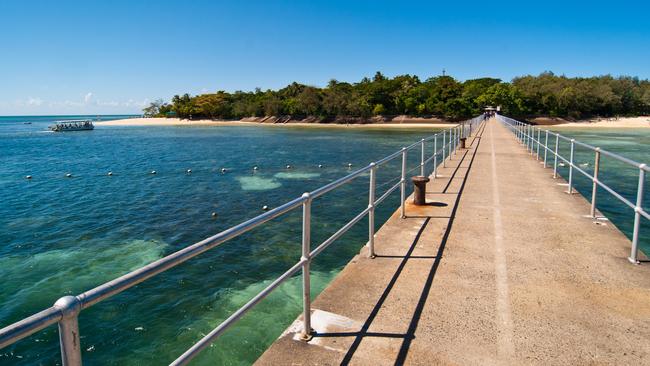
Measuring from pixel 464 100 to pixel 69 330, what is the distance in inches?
3935

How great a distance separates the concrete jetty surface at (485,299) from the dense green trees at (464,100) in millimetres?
92301

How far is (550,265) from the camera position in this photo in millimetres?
5645

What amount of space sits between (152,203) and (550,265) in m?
17.7

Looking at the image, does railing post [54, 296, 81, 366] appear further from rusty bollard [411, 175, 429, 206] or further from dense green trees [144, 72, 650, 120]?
dense green trees [144, 72, 650, 120]

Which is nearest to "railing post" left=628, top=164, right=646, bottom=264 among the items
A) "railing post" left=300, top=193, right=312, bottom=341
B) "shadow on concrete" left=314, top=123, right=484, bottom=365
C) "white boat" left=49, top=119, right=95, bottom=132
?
"shadow on concrete" left=314, top=123, right=484, bottom=365

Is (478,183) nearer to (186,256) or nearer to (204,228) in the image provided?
(204,228)

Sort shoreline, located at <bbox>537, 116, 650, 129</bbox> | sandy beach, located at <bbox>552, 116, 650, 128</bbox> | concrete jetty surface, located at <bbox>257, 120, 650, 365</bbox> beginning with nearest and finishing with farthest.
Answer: concrete jetty surface, located at <bbox>257, 120, 650, 365</bbox>
shoreline, located at <bbox>537, 116, 650, 129</bbox>
sandy beach, located at <bbox>552, 116, 650, 128</bbox>

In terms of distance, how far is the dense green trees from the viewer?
97.6 meters

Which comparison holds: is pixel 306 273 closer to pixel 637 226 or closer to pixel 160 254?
pixel 637 226

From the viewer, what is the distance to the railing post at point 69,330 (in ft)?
5.42

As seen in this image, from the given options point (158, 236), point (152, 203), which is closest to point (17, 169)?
point (152, 203)

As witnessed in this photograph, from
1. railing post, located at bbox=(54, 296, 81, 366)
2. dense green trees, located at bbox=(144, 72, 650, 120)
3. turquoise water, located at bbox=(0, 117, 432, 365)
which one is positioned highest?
dense green trees, located at bbox=(144, 72, 650, 120)

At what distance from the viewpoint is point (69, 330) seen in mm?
1681

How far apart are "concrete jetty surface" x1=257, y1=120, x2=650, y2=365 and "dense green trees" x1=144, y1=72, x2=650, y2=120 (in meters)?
92.3
